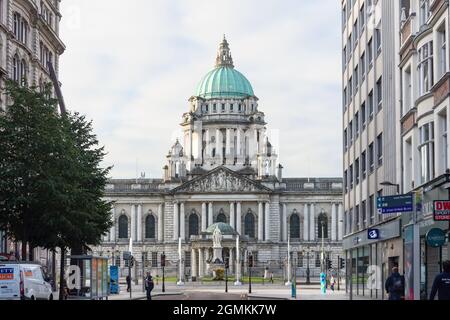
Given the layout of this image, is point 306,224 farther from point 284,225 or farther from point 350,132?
point 350,132

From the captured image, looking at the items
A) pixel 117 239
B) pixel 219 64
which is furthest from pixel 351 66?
pixel 219 64

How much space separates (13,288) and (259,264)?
13156 cm

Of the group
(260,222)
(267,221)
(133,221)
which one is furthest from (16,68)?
(133,221)

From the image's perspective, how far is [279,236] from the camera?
165125mm

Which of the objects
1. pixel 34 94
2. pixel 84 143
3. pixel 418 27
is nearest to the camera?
pixel 418 27

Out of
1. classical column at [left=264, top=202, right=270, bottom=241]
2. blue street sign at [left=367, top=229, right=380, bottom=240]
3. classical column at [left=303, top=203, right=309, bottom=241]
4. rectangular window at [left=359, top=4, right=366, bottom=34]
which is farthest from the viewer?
classical column at [left=303, top=203, right=309, bottom=241]

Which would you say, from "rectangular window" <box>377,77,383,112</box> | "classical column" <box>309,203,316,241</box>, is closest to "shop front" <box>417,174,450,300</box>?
"rectangular window" <box>377,77,383,112</box>

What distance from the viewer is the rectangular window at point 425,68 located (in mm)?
33406

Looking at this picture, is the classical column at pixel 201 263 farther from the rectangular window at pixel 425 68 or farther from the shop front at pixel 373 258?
the rectangular window at pixel 425 68

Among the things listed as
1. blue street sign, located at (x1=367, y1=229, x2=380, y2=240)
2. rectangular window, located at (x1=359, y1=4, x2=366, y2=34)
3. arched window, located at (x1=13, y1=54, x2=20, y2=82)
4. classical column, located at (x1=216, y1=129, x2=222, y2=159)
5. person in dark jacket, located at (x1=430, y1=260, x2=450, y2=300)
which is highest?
classical column, located at (x1=216, y1=129, x2=222, y2=159)

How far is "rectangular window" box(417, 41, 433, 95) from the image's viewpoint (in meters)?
33.4

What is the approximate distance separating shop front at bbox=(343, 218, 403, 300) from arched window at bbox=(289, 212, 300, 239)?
99.7 meters

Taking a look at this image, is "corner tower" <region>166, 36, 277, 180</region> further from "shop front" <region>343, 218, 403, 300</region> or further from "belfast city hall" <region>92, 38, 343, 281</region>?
"shop front" <region>343, 218, 403, 300</region>
